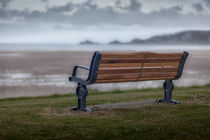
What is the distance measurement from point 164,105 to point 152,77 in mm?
639

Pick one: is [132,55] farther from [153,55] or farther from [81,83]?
[81,83]

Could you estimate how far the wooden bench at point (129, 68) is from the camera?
6734 millimetres

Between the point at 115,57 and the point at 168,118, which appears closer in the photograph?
the point at 168,118

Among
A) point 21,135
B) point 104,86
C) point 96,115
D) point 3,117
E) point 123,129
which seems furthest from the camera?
point 104,86

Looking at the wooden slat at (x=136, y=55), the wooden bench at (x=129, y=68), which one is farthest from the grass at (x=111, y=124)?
the wooden slat at (x=136, y=55)

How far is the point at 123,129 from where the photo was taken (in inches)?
217

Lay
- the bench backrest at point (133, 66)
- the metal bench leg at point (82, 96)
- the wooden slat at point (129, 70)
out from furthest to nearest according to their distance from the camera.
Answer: the metal bench leg at point (82, 96) → the wooden slat at point (129, 70) → the bench backrest at point (133, 66)

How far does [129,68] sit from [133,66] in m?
0.09

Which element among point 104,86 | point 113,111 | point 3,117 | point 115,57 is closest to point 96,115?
point 113,111

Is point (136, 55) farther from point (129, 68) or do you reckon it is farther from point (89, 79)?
point (89, 79)

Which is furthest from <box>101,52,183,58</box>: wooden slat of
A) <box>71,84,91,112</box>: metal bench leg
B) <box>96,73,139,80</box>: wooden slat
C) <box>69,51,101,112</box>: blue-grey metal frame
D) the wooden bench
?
<box>71,84,91,112</box>: metal bench leg

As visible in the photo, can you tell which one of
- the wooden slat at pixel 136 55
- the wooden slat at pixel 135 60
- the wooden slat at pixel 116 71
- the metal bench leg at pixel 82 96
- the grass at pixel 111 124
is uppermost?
the wooden slat at pixel 136 55

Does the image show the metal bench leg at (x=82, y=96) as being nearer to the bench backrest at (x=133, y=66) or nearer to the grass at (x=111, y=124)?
the grass at (x=111, y=124)

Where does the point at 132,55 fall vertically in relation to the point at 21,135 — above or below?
above
